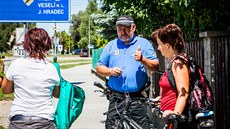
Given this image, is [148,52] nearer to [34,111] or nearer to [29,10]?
[34,111]

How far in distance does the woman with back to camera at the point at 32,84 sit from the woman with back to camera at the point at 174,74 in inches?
38.8

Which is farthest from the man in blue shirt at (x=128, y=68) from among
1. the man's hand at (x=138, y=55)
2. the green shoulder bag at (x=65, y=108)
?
the green shoulder bag at (x=65, y=108)

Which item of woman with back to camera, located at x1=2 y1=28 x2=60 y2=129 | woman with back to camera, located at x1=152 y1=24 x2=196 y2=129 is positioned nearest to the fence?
woman with back to camera, located at x1=152 y1=24 x2=196 y2=129

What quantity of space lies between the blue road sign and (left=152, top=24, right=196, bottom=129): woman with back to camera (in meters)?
13.2

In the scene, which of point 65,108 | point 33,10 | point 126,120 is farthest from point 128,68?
point 33,10

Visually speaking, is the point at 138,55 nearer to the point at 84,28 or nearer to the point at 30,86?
the point at 30,86

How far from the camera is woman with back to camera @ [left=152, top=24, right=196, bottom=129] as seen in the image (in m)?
3.82

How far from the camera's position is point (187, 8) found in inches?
267

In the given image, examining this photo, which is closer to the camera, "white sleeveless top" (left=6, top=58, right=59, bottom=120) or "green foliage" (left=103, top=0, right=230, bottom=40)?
"white sleeveless top" (left=6, top=58, right=59, bottom=120)

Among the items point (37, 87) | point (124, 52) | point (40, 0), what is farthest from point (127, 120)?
point (40, 0)

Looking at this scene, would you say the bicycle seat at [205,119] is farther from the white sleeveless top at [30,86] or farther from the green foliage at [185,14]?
the green foliage at [185,14]

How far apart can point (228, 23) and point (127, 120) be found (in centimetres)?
250

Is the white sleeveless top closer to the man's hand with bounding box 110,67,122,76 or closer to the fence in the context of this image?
the man's hand with bounding box 110,67,122,76

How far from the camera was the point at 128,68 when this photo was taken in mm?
5094
